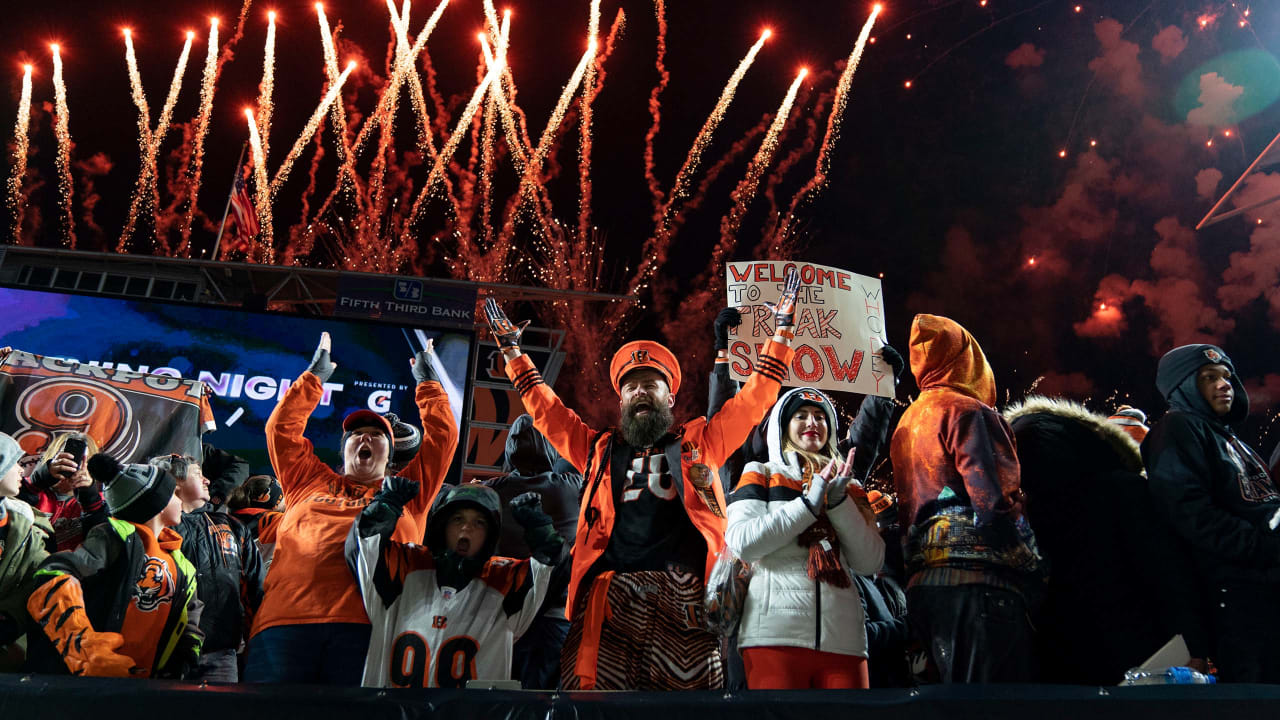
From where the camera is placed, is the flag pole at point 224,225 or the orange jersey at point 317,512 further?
the flag pole at point 224,225

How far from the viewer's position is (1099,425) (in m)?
4.42

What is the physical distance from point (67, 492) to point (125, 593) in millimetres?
1865

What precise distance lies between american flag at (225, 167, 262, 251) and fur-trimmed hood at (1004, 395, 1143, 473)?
53.2 ft

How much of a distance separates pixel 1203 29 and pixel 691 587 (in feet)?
57.1

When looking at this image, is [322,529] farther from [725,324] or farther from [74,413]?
[74,413]

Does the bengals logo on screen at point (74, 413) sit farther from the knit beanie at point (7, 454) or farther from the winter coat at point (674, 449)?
the winter coat at point (674, 449)

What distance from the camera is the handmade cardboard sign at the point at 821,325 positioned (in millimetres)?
5453

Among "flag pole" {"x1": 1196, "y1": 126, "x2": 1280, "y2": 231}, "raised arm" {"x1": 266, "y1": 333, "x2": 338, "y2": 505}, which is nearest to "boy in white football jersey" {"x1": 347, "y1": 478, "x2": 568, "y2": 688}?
"raised arm" {"x1": 266, "y1": 333, "x2": 338, "y2": 505}

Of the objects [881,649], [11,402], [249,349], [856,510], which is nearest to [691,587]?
[856,510]

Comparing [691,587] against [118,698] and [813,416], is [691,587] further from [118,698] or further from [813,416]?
[118,698]

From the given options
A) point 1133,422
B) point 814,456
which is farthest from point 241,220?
point 1133,422

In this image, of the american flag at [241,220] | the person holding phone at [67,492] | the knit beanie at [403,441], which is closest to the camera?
the person holding phone at [67,492]

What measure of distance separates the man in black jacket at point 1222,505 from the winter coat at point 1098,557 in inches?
4.3

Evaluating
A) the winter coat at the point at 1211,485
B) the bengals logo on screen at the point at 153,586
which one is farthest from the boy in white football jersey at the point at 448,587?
the winter coat at the point at 1211,485
